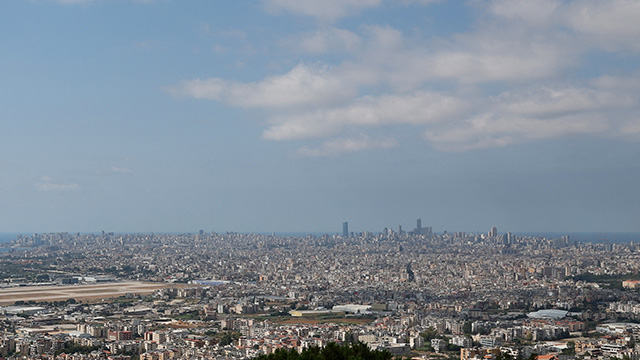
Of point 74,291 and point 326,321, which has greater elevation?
point 74,291

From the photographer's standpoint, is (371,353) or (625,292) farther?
(625,292)

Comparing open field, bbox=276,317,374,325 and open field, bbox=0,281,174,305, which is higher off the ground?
open field, bbox=0,281,174,305

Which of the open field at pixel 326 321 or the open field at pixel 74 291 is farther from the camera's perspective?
the open field at pixel 74 291

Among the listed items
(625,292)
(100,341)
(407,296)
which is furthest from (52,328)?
(625,292)

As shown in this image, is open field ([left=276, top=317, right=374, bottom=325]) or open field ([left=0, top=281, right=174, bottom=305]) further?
open field ([left=0, top=281, right=174, bottom=305])

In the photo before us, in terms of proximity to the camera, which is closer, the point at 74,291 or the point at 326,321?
the point at 326,321

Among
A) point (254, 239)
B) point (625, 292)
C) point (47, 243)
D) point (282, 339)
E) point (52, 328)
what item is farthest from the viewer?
point (254, 239)

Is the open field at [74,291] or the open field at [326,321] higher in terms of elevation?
the open field at [74,291]

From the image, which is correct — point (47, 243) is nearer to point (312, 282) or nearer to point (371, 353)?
point (312, 282)
